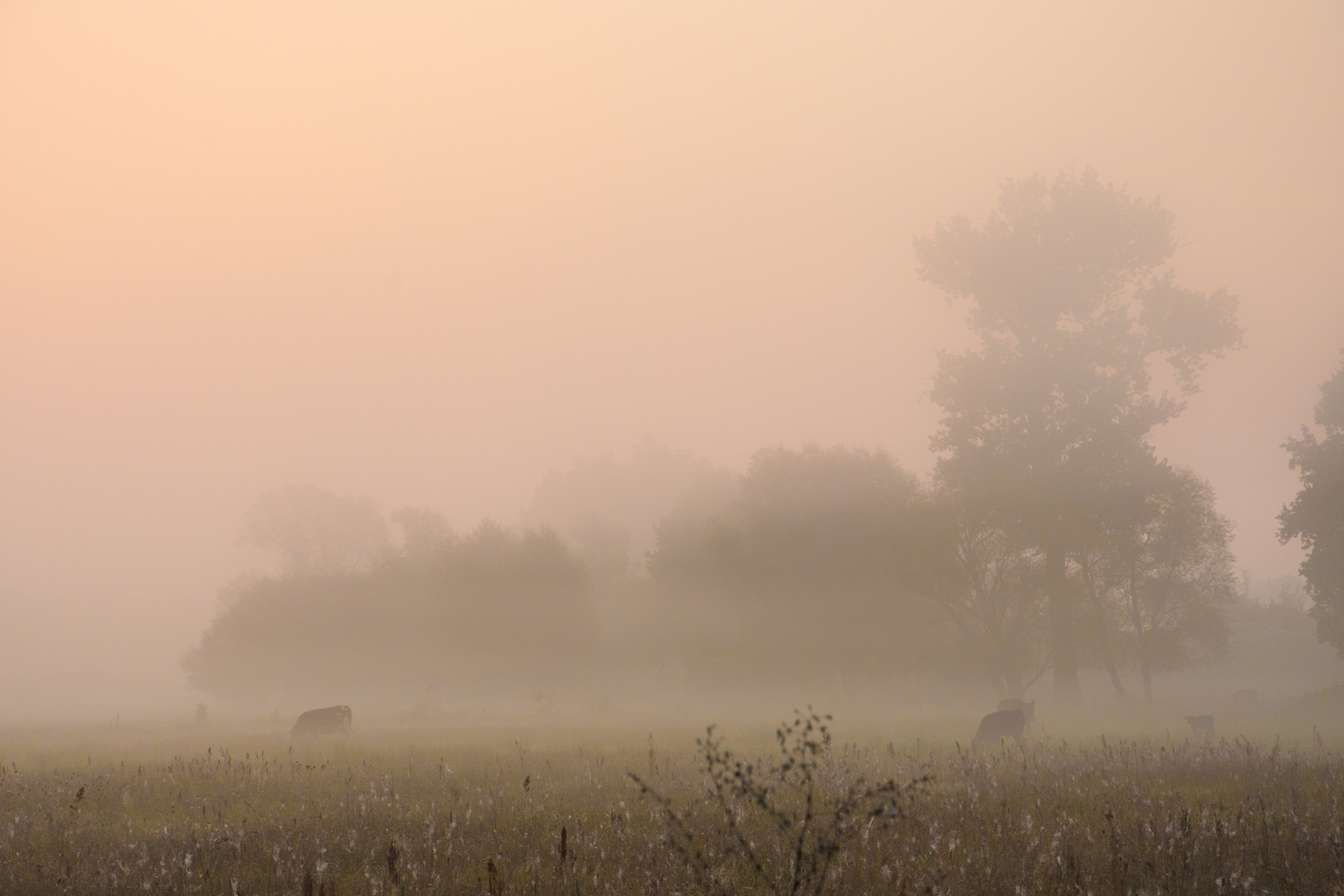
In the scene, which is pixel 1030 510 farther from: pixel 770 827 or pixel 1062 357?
pixel 770 827

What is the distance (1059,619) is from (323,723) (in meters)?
33.0

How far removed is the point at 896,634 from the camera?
38.4 meters

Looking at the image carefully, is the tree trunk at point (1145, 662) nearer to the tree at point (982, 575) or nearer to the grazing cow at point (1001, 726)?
the tree at point (982, 575)

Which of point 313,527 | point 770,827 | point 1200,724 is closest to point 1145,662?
point 1200,724

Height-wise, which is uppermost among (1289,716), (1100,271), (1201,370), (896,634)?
(1100,271)

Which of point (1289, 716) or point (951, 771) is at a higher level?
point (951, 771)

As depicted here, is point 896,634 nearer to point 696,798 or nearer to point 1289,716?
point 1289,716

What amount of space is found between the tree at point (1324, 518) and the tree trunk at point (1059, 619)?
10080 mm

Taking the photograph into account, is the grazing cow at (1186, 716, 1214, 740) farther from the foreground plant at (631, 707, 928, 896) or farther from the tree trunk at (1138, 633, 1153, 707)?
the foreground plant at (631, 707, 928, 896)

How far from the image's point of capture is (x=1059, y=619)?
3462 cm

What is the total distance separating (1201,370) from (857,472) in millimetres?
17427

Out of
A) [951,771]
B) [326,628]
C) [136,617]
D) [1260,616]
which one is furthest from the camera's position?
[136,617]

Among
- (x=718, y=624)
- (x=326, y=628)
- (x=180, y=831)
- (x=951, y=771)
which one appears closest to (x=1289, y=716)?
(x=718, y=624)

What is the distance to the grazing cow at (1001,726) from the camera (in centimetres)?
2098
